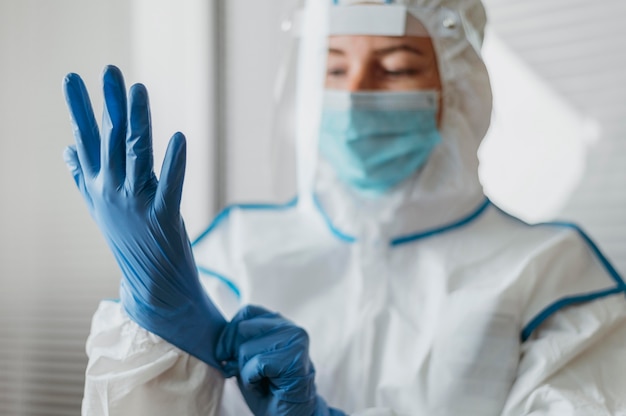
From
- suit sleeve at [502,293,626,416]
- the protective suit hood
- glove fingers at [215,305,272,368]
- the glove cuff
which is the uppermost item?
the protective suit hood

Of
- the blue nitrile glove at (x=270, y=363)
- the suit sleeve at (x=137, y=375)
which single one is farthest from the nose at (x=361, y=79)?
the suit sleeve at (x=137, y=375)

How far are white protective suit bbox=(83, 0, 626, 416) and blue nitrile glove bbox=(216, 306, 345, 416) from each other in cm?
5

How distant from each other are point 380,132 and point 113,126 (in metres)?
0.53

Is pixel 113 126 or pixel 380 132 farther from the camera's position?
pixel 380 132

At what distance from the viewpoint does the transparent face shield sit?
1.30 m

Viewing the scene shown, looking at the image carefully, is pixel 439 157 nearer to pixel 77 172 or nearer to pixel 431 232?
pixel 431 232

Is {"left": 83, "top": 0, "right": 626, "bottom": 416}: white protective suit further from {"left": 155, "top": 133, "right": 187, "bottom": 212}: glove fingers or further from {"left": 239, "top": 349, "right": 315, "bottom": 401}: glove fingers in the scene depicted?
{"left": 155, "top": 133, "right": 187, "bottom": 212}: glove fingers

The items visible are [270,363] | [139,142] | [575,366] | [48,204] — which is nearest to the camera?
[139,142]

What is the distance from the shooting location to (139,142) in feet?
3.02

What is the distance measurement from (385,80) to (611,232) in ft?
2.06

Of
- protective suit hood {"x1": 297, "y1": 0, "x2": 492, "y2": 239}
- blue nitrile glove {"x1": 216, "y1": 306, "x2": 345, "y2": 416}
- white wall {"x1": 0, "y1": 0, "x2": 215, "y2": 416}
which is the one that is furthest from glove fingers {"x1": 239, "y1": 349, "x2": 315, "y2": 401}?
white wall {"x1": 0, "y1": 0, "x2": 215, "y2": 416}

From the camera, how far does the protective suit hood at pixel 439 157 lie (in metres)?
1.34

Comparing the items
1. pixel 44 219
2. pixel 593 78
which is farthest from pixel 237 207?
pixel 593 78

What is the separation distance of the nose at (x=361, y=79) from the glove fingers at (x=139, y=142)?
0.47 m
